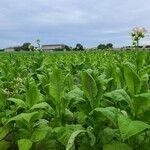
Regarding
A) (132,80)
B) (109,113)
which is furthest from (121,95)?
(109,113)

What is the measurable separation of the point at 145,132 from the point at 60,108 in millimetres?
649

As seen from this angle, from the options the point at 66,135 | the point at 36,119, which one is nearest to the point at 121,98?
the point at 66,135

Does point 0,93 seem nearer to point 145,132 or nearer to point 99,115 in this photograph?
point 99,115

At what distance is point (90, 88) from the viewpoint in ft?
8.64

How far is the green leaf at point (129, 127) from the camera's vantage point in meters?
2.15

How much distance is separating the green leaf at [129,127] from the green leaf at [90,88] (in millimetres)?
416

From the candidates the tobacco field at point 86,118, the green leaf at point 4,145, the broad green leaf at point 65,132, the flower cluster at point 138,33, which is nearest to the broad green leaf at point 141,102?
the tobacco field at point 86,118

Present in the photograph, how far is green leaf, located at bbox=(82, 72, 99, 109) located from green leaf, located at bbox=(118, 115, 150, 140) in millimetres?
416

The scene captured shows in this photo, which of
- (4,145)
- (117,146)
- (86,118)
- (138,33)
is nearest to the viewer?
(117,146)

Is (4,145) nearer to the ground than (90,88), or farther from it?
nearer to the ground

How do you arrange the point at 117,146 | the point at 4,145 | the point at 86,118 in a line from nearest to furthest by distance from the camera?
the point at 117,146, the point at 86,118, the point at 4,145

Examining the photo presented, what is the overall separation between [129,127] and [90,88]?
0.52 m

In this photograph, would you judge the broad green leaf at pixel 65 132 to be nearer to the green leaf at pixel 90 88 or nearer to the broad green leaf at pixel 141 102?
the green leaf at pixel 90 88

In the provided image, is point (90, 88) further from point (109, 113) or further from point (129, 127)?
point (129, 127)
